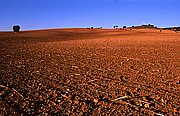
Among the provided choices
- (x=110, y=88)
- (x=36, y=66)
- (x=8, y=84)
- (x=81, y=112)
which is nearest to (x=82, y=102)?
(x=81, y=112)

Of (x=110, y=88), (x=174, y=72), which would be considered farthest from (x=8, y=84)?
(x=174, y=72)

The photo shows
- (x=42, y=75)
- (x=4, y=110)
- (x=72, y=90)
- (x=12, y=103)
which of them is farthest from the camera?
(x=42, y=75)

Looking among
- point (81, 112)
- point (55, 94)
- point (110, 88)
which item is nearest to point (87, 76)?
point (110, 88)

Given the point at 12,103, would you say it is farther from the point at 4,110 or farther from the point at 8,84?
the point at 8,84

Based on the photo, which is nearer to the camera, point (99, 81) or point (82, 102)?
point (82, 102)

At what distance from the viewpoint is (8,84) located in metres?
3.86

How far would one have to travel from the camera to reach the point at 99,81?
4.27 metres

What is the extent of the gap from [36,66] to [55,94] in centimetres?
232

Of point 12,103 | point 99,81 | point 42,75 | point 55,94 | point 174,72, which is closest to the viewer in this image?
point 12,103

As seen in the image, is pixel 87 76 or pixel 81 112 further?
pixel 87 76

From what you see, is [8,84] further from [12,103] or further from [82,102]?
[82,102]

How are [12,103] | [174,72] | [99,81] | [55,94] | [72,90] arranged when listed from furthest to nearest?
[174,72] → [99,81] → [72,90] → [55,94] → [12,103]

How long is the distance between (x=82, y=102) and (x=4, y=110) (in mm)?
1048

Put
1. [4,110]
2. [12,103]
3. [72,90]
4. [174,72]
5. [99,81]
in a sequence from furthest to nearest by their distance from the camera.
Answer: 1. [174,72]
2. [99,81]
3. [72,90]
4. [12,103]
5. [4,110]
